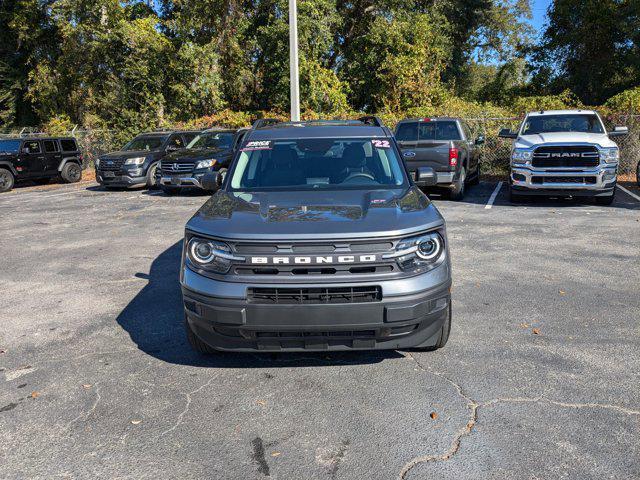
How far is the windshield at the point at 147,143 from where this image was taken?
17.4m

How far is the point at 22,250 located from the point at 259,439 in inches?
281

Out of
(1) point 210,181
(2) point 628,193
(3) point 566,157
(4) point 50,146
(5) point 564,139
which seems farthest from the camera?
(4) point 50,146

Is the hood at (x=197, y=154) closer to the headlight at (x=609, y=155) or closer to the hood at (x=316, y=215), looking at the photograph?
the headlight at (x=609, y=155)

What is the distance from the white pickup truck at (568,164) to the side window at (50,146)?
51.7ft

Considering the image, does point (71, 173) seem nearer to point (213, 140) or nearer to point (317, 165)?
point (213, 140)

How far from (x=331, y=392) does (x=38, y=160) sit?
18.5 metres

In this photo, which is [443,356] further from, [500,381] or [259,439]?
[259,439]

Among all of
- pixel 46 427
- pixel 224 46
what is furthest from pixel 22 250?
pixel 224 46

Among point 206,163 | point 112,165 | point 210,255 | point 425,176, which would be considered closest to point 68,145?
point 112,165

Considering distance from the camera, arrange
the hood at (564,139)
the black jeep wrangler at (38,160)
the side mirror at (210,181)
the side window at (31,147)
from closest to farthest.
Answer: the side mirror at (210,181) < the hood at (564,139) < the black jeep wrangler at (38,160) < the side window at (31,147)

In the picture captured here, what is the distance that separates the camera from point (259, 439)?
3182mm

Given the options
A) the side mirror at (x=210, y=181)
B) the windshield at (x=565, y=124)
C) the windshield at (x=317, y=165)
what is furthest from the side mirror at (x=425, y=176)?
the windshield at (x=565, y=124)

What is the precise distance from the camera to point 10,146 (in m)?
18.3

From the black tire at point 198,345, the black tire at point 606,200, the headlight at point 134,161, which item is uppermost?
the black tire at point 198,345
